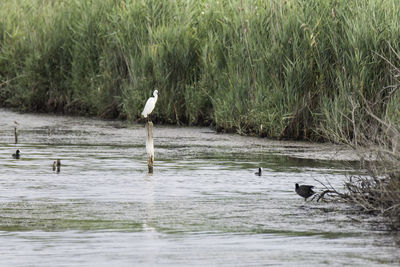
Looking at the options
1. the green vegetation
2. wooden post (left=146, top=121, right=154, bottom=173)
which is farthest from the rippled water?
the green vegetation

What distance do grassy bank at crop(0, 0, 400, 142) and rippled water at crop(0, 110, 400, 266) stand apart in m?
0.82

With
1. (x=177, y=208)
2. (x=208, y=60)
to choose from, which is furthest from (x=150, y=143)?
(x=208, y=60)

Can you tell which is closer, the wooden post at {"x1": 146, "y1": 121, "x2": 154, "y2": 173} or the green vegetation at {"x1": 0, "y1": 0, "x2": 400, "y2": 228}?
the wooden post at {"x1": 146, "y1": 121, "x2": 154, "y2": 173}

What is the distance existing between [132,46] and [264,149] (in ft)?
17.9

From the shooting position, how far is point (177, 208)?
35.8 ft

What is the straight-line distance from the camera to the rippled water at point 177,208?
8.38 m

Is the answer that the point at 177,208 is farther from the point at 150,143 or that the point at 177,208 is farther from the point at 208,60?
the point at 208,60

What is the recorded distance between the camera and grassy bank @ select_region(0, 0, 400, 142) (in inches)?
653

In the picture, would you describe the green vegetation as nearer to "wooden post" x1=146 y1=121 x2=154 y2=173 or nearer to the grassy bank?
the grassy bank

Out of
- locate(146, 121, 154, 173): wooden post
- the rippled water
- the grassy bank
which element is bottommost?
the rippled water

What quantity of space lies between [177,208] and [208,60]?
8.98m

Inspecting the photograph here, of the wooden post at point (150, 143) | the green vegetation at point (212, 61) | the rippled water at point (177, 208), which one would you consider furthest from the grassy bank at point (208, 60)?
the wooden post at point (150, 143)

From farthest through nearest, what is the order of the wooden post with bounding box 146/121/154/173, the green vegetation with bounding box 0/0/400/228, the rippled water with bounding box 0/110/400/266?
the green vegetation with bounding box 0/0/400/228, the wooden post with bounding box 146/121/154/173, the rippled water with bounding box 0/110/400/266

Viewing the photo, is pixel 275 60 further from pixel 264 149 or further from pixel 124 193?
pixel 124 193
